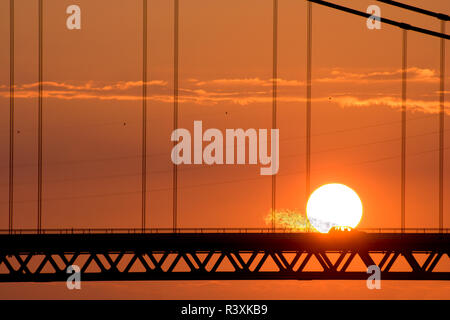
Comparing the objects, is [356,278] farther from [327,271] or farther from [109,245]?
[109,245]

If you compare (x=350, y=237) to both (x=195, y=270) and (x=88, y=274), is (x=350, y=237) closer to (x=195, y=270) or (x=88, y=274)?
(x=195, y=270)

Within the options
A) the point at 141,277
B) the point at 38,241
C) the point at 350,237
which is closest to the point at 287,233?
the point at 350,237
